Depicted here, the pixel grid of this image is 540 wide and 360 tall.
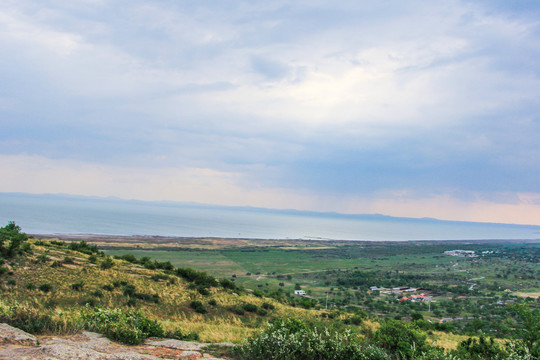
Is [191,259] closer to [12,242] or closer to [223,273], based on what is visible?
[223,273]

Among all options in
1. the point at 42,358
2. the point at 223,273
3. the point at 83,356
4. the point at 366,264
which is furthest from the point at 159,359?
the point at 366,264

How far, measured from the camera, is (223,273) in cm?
6488

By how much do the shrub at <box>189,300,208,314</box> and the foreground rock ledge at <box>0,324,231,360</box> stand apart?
12149 mm

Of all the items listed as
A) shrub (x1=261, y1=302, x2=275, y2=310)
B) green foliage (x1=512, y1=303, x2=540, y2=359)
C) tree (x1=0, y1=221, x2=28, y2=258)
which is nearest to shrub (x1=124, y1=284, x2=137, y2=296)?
tree (x1=0, y1=221, x2=28, y2=258)

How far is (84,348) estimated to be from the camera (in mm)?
6977

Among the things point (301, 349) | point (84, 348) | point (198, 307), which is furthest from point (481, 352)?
point (198, 307)

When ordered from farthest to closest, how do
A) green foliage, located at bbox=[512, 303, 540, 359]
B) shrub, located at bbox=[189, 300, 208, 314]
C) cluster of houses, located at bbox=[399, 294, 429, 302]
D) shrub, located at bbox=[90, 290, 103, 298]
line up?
cluster of houses, located at bbox=[399, 294, 429, 302] < shrub, located at bbox=[189, 300, 208, 314] < shrub, located at bbox=[90, 290, 103, 298] < green foliage, located at bbox=[512, 303, 540, 359]

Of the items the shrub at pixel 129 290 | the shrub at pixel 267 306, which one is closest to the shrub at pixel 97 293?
the shrub at pixel 129 290

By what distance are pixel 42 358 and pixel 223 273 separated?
6152 cm

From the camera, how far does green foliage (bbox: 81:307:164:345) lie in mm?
8391

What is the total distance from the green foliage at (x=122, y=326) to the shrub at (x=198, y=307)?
10.4 metres

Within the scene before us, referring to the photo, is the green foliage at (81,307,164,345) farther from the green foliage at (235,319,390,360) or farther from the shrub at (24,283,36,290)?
the shrub at (24,283,36,290)

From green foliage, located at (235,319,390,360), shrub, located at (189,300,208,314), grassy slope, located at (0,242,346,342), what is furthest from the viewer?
shrub, located at (189,300,208,314)

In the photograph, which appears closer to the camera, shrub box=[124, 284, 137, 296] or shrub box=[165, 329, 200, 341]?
shrub box=[165, 329, 200, 341]
